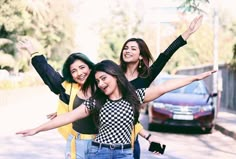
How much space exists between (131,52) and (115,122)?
0.99 meters

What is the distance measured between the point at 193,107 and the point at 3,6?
18.5 m

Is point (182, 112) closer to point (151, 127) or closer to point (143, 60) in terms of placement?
point (151, 127)

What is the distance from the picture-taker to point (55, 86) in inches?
171

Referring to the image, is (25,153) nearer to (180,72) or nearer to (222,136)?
(222,136)

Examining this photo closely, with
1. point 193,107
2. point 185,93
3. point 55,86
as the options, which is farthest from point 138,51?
point 185,93

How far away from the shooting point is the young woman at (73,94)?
4.03m

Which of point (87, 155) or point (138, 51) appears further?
point (138, 51)

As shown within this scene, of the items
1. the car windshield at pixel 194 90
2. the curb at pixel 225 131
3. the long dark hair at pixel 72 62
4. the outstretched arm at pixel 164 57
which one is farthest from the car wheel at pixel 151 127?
the long dark hair at pixel 72 62

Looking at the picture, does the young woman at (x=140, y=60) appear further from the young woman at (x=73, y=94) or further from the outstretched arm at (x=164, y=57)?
the young woman at (x=73, y=94)

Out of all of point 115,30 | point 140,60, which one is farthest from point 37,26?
point 115,30

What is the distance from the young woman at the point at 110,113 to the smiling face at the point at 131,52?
25.8 inches

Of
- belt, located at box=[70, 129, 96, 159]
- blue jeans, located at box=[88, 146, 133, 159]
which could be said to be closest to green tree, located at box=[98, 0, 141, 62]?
belt, located at box=[70, 129, 96, 159]

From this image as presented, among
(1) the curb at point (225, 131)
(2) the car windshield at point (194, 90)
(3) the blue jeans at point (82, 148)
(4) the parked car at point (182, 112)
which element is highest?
(3) the blue jeans at point (82, 148)

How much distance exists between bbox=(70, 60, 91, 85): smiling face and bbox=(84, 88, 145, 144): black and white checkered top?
46 centimetres
